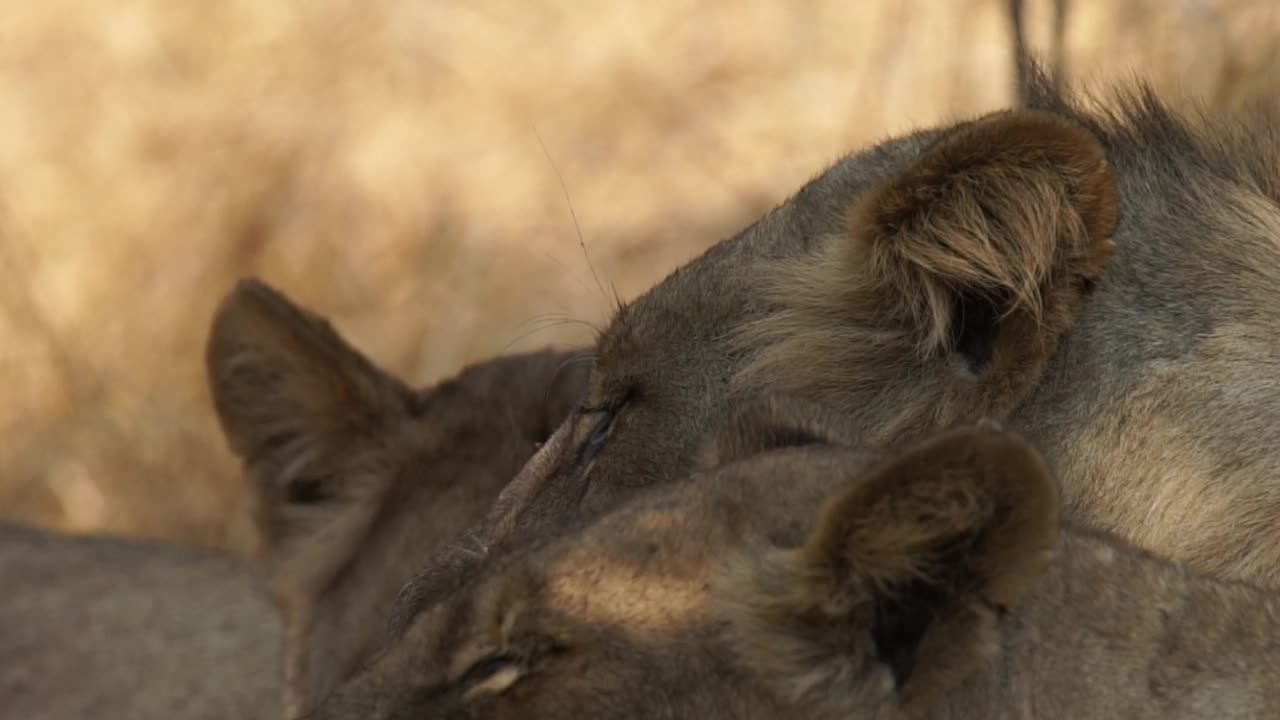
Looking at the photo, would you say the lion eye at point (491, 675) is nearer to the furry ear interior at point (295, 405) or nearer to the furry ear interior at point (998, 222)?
the furry ear interior at point (998, 222)

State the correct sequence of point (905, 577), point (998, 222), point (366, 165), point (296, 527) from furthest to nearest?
point (366, 165) → point (296, 527) → point (998, 222) → point (905, 577)

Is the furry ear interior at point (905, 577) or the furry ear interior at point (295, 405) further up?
the furry ear interior at point (295, 405)

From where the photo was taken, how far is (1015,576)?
1.49 metres

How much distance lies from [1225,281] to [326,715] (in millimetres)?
1097

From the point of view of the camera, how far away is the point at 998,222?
2.09m

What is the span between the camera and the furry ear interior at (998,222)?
2.07m

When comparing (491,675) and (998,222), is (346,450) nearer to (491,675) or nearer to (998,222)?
(998,222)

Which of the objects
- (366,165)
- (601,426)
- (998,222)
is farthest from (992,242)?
(366,165)

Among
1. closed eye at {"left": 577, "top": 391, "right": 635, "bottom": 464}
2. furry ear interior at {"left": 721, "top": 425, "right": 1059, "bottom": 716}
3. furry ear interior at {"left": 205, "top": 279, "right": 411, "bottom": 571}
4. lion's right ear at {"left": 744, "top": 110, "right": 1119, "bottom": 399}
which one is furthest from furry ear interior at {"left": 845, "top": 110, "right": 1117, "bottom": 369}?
furry ear interior at {"left": 205, "top": 279, "right": 411, "bottom": 571}

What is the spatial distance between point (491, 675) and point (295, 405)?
1.56 metres

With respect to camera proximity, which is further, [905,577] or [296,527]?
[296,527]

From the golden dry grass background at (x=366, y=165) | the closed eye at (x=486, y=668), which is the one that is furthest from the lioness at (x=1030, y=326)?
the golden dry grass background at (x=366, y=165)

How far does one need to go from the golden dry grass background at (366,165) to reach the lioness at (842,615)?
374cm

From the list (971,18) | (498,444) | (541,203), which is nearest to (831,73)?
(971,18)
